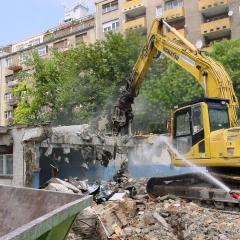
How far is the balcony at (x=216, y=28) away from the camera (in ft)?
115

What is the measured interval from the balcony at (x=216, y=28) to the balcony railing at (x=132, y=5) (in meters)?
8.08

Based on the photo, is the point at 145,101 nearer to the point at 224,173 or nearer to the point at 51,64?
the point at 51,64

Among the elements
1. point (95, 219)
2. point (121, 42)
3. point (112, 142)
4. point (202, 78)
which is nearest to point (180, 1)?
point (121, 42)

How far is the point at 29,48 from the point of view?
2181 inches

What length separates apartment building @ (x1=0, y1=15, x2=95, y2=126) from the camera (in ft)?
162

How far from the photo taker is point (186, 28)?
38.2 m

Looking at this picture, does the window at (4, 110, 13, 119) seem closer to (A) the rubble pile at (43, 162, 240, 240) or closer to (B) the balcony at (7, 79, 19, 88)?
(B) the balcony at (7, 79, 19, 88)

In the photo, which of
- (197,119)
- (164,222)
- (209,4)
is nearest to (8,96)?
(209,4)

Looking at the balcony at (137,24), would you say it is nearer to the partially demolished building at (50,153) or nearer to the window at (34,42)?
the window at (34,42)

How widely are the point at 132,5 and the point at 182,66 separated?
3040 centimetres

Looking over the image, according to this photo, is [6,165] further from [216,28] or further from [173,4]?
[173,4]

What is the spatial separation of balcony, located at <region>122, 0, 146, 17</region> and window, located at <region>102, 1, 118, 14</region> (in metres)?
2.02

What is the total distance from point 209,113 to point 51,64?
1019 inches

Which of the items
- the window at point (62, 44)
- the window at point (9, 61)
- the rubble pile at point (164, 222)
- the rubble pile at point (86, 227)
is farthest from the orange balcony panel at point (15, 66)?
the rubble pile at point (86, 227)
